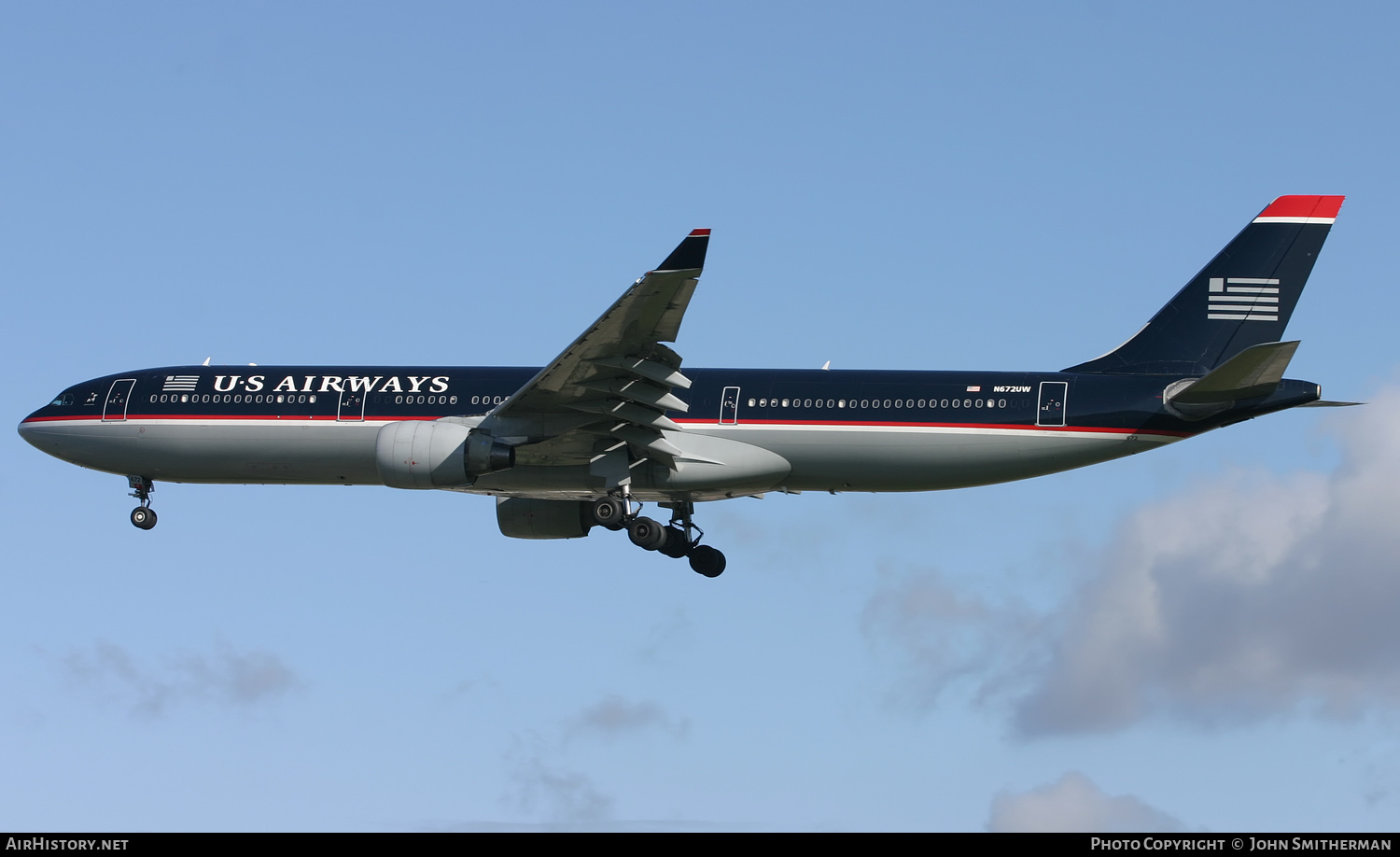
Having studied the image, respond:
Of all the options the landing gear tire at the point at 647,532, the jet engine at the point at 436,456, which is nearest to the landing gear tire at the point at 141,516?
the jet engine at the point at 436,456

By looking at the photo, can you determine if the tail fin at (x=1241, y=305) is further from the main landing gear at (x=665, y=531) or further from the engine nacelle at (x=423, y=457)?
the engine nacelle at (x=423, y=457)

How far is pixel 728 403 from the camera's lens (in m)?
41.2

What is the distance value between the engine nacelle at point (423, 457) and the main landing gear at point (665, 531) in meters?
3.76

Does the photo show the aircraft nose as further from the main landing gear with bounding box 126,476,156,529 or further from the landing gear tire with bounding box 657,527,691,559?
the landing gear tire with bounding box 657,527,691,559

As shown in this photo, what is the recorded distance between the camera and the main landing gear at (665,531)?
41281mm

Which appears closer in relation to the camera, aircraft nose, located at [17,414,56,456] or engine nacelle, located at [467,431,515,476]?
engine nacelle, located at [467,431,515,476]

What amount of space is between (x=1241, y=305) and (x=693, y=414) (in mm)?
13826

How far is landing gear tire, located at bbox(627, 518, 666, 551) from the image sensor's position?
41.9m

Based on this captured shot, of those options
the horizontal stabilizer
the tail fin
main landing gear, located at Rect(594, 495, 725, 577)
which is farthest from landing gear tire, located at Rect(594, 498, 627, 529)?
the horizontal stabilizer

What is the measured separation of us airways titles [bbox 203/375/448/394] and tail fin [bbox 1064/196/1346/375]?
16233mm

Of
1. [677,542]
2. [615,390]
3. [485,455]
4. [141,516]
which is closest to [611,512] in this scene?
[485,455]

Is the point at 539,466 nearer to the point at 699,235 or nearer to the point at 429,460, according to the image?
the point at 429,460

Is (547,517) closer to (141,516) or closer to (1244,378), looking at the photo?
(141,516)
